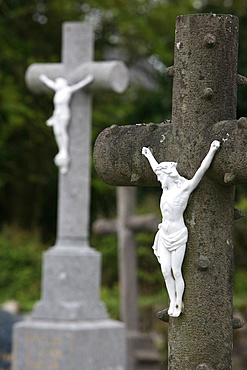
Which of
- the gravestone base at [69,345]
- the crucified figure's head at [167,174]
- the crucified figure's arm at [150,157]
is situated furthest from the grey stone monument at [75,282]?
the crucified figure's head at [167,174]

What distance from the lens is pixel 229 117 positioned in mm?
3756

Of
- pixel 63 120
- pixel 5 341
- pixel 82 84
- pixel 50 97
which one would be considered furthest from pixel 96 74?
pixel 50 97

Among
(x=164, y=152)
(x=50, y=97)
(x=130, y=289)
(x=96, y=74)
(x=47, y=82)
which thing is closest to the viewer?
(x=164, y=152)

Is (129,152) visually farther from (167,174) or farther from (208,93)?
(208,93)

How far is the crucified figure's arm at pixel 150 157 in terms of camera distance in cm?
385

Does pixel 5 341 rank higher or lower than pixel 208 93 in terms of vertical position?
lower

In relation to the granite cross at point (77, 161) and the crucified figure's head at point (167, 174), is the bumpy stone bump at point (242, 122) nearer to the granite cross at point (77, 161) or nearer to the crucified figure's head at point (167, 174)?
the crucified figure's head at point (167, 174)

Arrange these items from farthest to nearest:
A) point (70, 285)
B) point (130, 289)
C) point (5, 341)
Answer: point (130, 289), point (5, 341), point (70, 285)

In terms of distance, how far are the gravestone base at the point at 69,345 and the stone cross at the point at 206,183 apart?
547 cm

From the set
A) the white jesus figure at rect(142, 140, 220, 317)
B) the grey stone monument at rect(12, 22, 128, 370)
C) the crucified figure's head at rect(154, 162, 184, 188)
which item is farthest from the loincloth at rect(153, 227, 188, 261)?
the grey stone monument at rect(12, 22, 128, 370)

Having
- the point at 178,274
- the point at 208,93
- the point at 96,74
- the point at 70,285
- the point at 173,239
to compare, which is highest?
the point at 96,74

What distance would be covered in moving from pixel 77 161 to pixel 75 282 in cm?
101

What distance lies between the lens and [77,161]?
9.80 meters

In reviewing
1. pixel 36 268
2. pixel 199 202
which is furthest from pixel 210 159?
pixel 36 268
